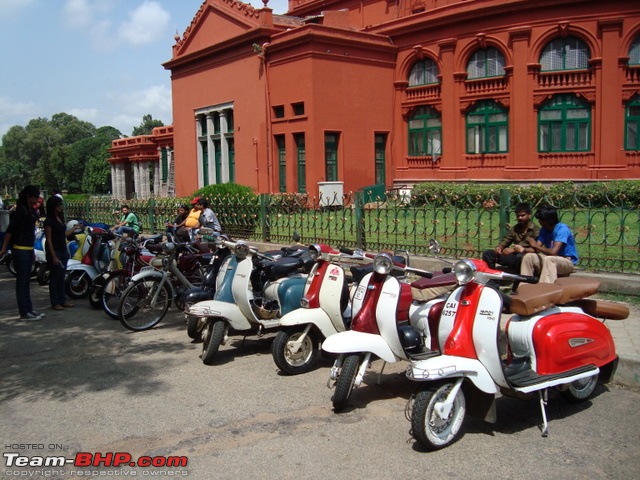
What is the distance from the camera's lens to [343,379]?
4.75 metres

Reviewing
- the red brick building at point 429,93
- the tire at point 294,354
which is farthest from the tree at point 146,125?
the tire at point 294,354

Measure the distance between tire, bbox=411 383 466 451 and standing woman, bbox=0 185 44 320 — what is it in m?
6.20

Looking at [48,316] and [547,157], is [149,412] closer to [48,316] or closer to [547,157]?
[48,316]

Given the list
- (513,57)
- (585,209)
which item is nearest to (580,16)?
(513,57)

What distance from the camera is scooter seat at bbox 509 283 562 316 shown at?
455 cm

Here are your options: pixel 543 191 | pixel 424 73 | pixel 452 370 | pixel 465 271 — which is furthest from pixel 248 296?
pixel 424 73

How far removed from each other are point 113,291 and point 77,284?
1833 mm

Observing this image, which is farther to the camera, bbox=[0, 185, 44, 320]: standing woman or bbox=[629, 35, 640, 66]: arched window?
bbox=[629, 35, 640, 66]: arched window

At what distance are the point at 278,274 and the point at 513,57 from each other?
16430mm

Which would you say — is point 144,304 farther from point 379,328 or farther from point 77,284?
point 379,328

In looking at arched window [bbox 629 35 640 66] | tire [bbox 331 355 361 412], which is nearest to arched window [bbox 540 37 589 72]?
arched window [bbox 629 35 640 66]

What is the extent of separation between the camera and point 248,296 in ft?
21.1

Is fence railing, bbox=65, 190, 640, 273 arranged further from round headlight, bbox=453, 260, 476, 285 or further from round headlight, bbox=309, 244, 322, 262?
round headlight, bbox=453, 260, 476, 285

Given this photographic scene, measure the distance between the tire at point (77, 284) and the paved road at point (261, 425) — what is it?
11.0ft
